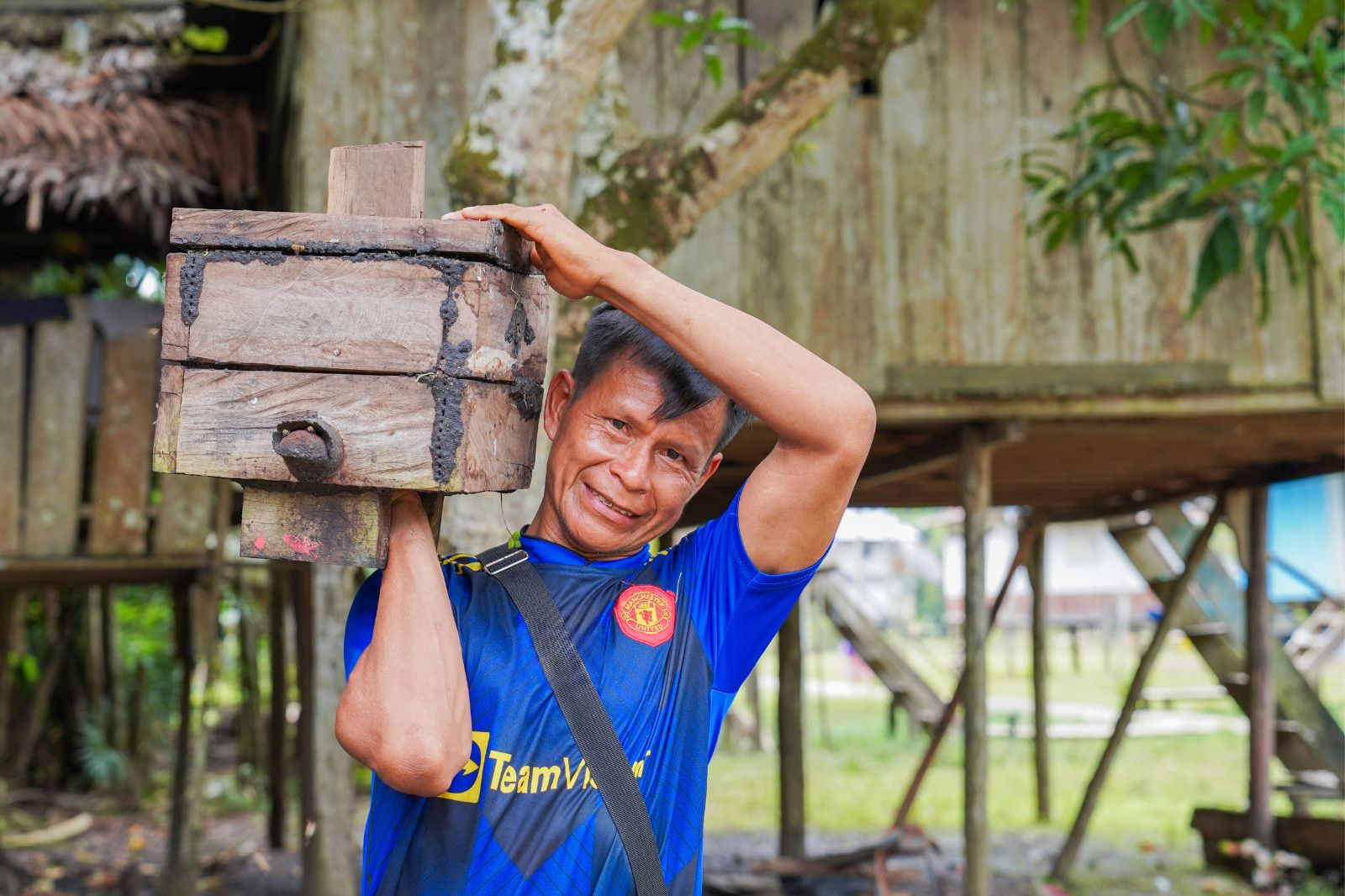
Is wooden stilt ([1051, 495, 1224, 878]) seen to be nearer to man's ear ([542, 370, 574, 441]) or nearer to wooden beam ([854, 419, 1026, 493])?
wooden beam ([854, 419, 1026, 493])

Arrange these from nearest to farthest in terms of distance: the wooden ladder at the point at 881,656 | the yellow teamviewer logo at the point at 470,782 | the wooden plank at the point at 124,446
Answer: the yellow teamviewer logo at the point at 470,782 → the wooden plank at the point at 124,446 → the wooden ladder at the point at 881,656

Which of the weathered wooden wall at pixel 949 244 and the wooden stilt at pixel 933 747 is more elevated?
the weathered wooden wall at pixel 949 244

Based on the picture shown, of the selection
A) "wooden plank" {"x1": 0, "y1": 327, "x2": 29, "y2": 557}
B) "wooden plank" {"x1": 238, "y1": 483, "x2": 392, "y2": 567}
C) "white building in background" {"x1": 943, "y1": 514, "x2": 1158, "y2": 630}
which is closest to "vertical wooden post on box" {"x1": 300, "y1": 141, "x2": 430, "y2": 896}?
"wooden plank" {"x1": 0, "y1": 327, "x2": 29, "y2": 557}

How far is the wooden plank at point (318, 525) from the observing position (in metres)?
1.62

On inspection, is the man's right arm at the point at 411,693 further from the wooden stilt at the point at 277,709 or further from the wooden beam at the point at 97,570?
the wooden stilt at the point at 277,709

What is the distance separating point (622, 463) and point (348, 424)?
0.38m

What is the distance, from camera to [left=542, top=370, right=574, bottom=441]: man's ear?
6.35 feet

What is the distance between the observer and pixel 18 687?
11.6 meters

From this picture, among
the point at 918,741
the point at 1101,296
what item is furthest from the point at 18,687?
the point at 1101,296

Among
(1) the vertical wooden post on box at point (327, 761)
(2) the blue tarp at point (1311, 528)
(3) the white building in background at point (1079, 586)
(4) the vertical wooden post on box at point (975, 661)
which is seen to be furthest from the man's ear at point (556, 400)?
(3) the white building in background at point (1079, 586)

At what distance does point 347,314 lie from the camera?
5.35 feet

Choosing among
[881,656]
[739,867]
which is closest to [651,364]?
[739,867]

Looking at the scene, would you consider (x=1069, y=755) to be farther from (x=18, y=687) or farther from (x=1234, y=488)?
(x=18, y=687)

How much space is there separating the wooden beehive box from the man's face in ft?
0.55
